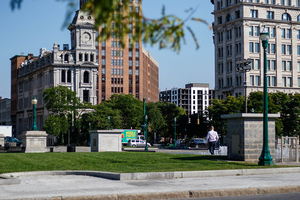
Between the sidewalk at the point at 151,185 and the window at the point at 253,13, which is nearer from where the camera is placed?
the sidewalk at the point at 151,185

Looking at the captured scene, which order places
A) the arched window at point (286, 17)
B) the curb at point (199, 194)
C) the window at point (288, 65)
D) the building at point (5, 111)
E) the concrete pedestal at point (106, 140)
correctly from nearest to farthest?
the curb at point (199, 194), the concrete pedestal at point (106, 140), the window at point (288, 65), the arched window at point (286, 17), the building at point (5, 111)

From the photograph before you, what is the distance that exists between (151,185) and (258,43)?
95474 mm

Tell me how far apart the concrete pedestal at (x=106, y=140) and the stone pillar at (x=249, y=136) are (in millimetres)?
12813

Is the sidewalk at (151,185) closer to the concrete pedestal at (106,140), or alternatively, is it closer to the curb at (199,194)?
the curb at (199,194)

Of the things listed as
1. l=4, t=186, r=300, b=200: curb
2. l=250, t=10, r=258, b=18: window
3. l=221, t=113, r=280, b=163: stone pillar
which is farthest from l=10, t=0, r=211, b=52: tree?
l=250, t=10, r=258, b=18: window

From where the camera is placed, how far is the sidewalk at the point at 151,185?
429 inches

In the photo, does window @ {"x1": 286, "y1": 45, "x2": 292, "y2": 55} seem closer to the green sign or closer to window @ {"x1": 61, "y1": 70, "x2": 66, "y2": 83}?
the green sign

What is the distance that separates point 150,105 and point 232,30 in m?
26.6

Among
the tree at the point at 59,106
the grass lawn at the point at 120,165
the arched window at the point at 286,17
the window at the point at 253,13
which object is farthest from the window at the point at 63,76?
the grass lawn at the point at 120,165

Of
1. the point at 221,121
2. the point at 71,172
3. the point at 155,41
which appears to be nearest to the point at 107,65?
the point at 221,121

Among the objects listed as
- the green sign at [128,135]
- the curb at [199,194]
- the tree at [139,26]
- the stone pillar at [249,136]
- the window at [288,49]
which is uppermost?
the window at [288,49]

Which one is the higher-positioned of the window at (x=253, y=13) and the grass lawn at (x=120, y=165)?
the window at (x=253, y=13)

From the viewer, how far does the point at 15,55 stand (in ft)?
475

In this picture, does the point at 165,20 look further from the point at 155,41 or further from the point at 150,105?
the point at 150,105
